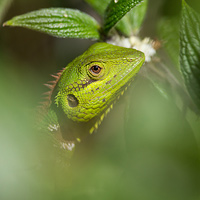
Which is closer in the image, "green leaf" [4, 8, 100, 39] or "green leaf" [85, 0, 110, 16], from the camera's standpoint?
"green leaf" [4, 8, 100, 39]

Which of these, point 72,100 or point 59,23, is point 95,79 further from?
point 59,23

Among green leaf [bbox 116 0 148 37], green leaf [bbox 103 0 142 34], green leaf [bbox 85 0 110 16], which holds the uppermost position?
green leaf [bbox 85 0 110 16]

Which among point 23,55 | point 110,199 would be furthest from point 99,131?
point 110,199

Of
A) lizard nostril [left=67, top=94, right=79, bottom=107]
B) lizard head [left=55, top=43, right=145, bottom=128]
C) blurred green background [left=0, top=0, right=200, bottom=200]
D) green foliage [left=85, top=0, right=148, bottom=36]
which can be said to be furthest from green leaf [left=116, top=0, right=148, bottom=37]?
lizard nostril [left=67, top=94, right=79, bottom=107]

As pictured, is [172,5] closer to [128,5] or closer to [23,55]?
[128,5]

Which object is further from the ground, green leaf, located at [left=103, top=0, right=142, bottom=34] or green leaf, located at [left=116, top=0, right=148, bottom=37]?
green leaf, located at [left=116, top=0, right=148, bottom=37]

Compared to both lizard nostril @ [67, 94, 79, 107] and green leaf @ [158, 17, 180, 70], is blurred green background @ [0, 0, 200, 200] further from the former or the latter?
lizard nostril @ [67, 94, 79, 107]

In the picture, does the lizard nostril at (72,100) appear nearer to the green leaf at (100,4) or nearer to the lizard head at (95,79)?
the lizard head at (95,79)
